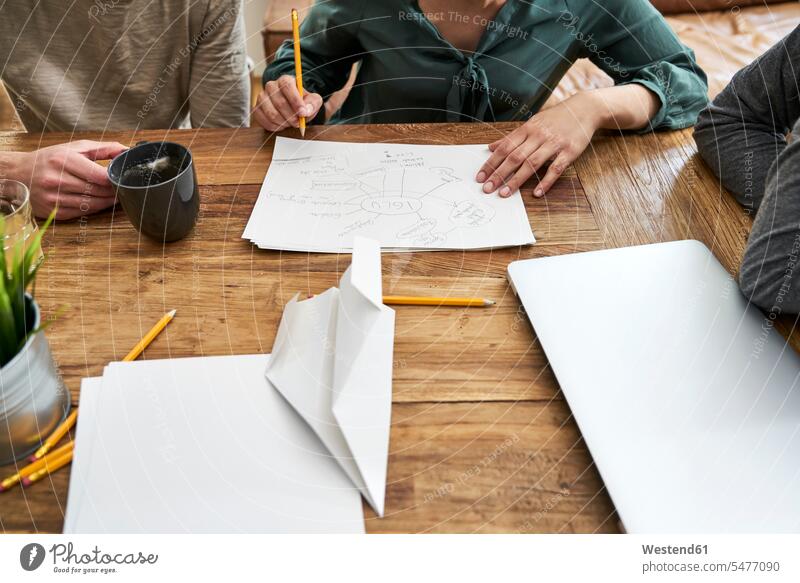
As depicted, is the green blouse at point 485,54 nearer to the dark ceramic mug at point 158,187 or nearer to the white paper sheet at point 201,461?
the dark ceramic mug at point 158,187

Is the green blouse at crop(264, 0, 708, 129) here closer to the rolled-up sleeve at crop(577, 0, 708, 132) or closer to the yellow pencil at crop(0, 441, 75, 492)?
the rolled-up sleeve at crop(577, 0, 708, 132)

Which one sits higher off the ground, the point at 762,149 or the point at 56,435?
Answer: the point at 762,149

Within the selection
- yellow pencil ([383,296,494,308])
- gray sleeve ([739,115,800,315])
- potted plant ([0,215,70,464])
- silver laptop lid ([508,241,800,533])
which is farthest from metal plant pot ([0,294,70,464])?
gray sleeve ([739,115,800,315])

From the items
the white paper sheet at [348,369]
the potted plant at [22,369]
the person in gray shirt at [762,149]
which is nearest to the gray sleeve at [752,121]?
the person in gray shirt at [762,149]

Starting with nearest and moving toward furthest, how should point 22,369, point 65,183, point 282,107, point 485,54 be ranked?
point 22,369 → point 65,183 → point 282,107 → point 485,54

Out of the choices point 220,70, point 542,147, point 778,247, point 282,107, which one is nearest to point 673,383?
point 778,247

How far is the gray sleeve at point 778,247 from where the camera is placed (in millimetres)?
477

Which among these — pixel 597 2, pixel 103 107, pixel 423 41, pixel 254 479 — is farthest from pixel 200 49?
pixel 254 479

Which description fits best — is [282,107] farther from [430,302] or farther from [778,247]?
[778,247]

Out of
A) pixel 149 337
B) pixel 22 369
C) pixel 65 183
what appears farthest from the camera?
pixel 65 183

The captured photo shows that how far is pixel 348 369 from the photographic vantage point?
422 mm

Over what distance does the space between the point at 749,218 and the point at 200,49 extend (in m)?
0.81

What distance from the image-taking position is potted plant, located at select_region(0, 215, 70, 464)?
359 millimetres

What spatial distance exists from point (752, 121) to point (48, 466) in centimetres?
76
